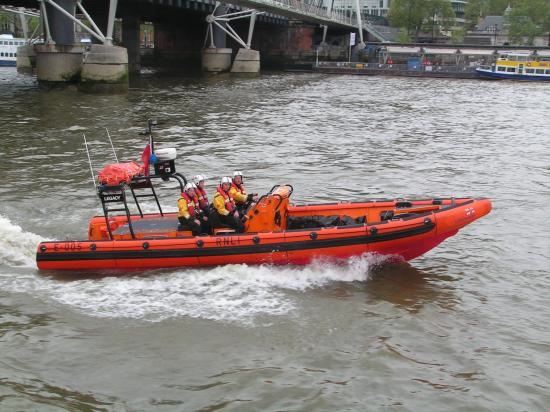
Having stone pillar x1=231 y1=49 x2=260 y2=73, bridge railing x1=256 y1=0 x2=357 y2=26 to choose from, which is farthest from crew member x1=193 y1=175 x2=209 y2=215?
stone pillar x1=231 y1=49 x2=260 y2=73

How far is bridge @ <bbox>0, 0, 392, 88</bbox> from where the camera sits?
3856cm

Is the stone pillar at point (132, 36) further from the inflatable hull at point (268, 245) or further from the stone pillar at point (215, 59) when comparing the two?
the inflatable hull at point (268, 245)

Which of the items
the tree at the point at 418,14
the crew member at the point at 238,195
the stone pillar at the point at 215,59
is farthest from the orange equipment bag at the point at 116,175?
the tree at the point at 418,14

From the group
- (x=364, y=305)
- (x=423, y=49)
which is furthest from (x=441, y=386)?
(x=423, y=49)

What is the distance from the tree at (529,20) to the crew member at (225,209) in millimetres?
108814

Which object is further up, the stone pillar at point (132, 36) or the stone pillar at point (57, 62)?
the stone pillar at point (132, 36)

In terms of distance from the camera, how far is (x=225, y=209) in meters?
10.7

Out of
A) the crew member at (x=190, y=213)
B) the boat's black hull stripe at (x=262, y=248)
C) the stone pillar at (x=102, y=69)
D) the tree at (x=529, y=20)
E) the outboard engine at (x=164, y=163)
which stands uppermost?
the tree at (x=529, y=20)

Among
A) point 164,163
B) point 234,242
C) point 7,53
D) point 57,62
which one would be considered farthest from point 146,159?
point 7,53

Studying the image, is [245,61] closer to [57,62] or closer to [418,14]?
[57,62]

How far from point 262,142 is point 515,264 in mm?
13411

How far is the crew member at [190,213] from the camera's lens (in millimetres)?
10445

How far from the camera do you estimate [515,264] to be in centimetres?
1139

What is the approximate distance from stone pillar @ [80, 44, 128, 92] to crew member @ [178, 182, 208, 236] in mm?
29354
